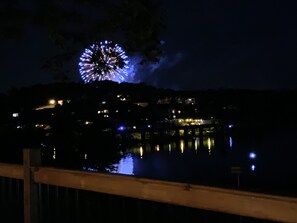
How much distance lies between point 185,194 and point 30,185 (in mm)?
1783

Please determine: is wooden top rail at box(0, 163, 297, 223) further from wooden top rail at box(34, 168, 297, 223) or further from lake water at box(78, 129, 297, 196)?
lake water at box(78, 129, 297, 196)

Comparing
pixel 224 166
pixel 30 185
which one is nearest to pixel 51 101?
pixel 224 166

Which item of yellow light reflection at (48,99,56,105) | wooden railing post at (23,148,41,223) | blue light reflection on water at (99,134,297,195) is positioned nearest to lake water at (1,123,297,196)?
blue light reflection on water at (99,134,297,195)

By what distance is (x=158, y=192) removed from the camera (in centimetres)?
312

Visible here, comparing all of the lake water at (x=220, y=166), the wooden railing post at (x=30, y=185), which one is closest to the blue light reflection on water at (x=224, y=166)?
the lake water at (x=220, y=166)

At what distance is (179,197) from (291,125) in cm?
14956

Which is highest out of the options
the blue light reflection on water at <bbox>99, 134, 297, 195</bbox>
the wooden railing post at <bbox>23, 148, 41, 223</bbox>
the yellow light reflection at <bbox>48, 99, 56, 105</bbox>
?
the yellow light reflection at <bbox>48, 99, 56, 105</bbox>

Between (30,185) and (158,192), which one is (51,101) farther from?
(158,192)

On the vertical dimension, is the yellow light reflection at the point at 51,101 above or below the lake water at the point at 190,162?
above

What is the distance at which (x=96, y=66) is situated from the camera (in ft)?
17.6

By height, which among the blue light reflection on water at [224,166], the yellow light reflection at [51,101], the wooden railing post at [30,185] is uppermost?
the yellow light reflection at [51,101]

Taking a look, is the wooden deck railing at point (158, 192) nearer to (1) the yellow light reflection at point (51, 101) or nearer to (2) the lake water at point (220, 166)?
(2) the lake water at point (220, 166)

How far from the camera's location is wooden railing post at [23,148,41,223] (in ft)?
13.6

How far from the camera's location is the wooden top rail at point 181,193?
8.30 ft
